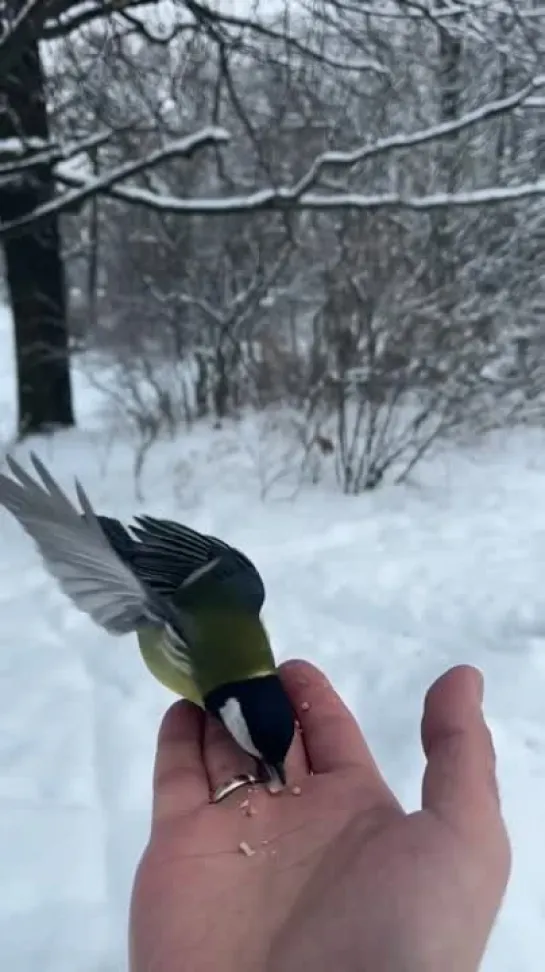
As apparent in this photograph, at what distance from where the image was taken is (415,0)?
5648mm

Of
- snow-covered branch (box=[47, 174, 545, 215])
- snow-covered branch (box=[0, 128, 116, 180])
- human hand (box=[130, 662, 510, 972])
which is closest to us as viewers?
human hand (box=[130, 662, 510, 972])

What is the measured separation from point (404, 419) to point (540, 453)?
113 centimetres

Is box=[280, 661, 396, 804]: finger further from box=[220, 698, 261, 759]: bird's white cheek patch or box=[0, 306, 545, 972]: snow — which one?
box=[0, 306, 545, 972]: snow

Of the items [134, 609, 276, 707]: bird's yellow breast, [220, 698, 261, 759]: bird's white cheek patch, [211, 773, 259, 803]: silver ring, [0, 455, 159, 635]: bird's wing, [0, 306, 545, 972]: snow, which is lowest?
[0, 306, 545, 972]: snow

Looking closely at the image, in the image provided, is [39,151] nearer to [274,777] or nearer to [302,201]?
[302,201]

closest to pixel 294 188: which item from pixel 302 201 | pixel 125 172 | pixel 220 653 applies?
pixel 302 201

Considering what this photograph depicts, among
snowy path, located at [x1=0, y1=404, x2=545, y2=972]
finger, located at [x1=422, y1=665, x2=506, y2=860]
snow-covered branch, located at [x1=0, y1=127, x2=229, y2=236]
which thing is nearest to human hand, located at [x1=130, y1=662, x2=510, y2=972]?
finger, located at [x1=422, y1=665, x2=506, y2=860]

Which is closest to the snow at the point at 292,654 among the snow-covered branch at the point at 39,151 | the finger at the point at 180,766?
the finger at the point at 180,766

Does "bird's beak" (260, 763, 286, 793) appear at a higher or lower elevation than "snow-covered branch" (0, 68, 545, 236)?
lower

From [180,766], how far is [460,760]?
565mm

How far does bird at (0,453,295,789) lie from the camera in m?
1.68

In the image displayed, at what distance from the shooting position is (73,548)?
1.68m

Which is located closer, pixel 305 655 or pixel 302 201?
pixel 305 655

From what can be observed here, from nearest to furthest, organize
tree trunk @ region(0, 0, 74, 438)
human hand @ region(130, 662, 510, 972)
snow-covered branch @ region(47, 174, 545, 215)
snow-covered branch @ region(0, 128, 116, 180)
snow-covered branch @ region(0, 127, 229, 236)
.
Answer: human hand @ region(130, 662, 510, 972), snow-covered branch @ region(0, 127, 229, 236), snow-covered branch @ region(0, 128, 116, 180), snow-covered branch @ region(47, 174, 545, 215), tree trunk @ region(0, 0, 74, 438)
